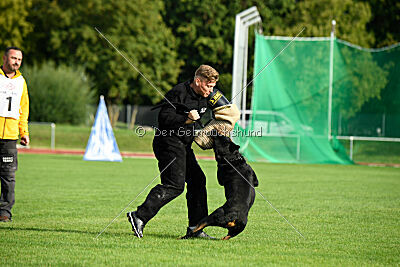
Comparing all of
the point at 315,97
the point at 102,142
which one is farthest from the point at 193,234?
the point at 315,97

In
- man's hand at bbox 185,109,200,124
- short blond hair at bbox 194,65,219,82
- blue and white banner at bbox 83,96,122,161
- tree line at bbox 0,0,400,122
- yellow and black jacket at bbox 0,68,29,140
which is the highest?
tree line at bbox 0,0,400,122

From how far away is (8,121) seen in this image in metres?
8.44

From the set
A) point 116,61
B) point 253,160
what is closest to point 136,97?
point 116,61

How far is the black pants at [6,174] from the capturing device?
27.6ft

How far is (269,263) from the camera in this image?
19.2 feet

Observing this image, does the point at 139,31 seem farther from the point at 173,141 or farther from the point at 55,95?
the point at 173,141

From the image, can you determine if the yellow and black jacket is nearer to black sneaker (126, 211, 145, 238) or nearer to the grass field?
the grass field

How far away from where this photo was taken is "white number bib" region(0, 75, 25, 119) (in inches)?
332

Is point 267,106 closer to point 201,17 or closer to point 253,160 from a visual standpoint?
point 253,160

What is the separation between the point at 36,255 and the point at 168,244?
1.40 metres

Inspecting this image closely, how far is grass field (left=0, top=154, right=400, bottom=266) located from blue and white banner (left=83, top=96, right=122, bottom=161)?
7478mm

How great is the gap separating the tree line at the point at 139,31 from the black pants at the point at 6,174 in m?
39.0

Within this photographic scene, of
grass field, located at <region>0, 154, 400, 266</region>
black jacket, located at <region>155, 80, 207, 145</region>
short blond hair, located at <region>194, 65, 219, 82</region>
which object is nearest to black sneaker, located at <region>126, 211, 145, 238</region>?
grass field, located at <region>0, 154, 400, 266</region>

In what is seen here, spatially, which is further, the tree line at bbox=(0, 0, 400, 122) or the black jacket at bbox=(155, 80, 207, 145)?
the tree line at bbox=(0, 0, 400, 122)
